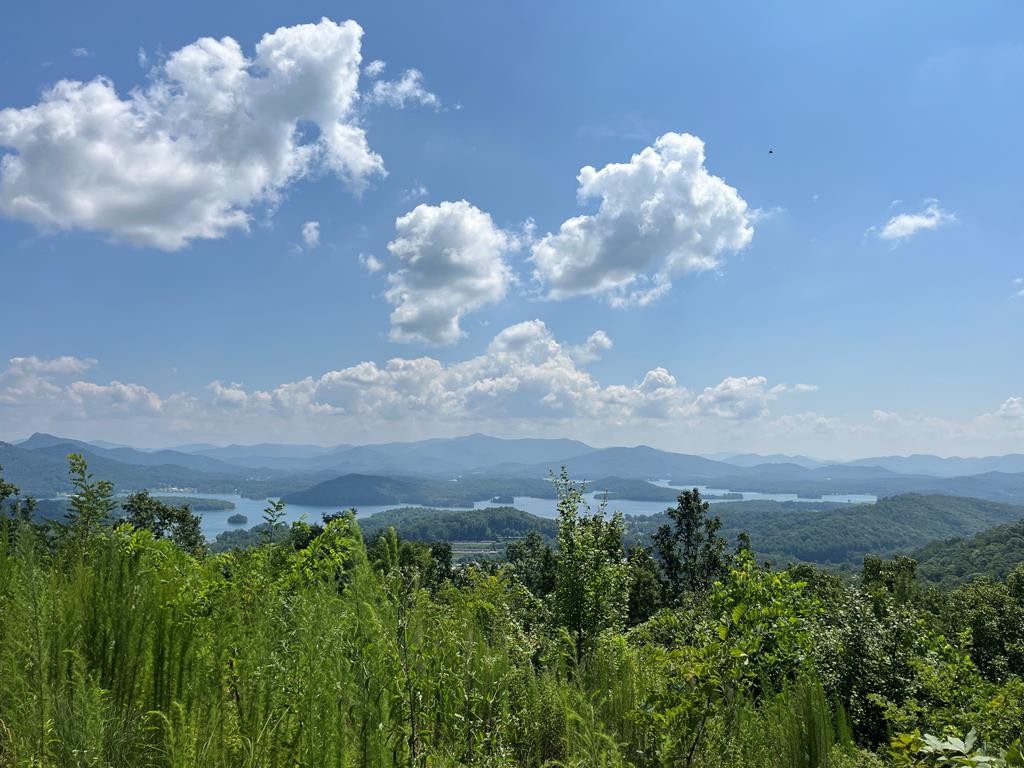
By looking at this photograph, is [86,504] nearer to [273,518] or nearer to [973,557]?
[273,518]

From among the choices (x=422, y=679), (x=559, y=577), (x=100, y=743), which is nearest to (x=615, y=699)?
(x=422, y=679)

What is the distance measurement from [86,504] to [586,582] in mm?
6598

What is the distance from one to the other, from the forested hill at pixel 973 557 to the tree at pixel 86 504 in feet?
404

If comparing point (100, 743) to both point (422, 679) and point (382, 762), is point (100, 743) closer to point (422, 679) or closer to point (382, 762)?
point (382, 762)

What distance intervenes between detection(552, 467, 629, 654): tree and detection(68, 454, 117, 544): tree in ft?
20.1

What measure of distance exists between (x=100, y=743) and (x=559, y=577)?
24.9ft

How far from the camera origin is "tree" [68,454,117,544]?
3.38m

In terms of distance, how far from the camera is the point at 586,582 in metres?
8.37

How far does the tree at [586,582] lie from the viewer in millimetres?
8344

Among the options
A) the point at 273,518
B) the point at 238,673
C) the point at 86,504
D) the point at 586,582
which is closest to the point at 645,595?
the point at 586,582

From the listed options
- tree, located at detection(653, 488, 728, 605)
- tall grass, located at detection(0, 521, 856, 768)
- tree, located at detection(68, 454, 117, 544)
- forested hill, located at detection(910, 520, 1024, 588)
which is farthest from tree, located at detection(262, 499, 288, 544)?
forested hill, located at detection(910, 520, 1024, 588)

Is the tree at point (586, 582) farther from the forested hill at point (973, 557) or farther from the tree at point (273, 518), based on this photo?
the forested hill at point (973, 557)

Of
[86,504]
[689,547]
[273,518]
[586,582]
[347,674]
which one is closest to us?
[347,674]

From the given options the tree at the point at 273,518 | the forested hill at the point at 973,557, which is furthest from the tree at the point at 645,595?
the forested hill at the point at 973,557
